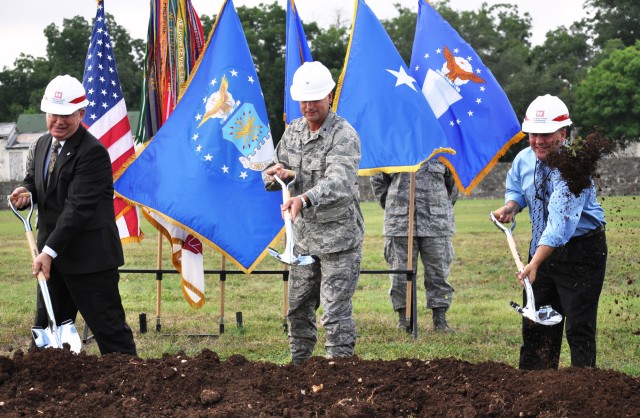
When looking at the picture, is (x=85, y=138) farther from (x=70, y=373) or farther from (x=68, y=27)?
(x=68, y=27)

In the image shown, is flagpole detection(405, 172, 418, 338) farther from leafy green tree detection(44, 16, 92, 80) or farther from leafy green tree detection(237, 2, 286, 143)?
leafy green tree detection(44, 16, 92, 80)

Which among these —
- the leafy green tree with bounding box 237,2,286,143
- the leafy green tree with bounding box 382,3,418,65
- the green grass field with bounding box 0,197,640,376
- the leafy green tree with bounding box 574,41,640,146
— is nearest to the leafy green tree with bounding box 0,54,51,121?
the leafy green tree with bounding box 237,2,286,143

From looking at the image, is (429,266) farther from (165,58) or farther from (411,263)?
(165,58)

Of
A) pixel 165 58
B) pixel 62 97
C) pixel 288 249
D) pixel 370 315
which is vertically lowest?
pixel 370 315

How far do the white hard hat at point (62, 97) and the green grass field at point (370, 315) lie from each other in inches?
94.9

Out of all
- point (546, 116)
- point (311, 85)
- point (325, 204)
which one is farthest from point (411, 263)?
point (546, 116)

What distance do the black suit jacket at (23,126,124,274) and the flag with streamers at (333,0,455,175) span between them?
296 centimetres

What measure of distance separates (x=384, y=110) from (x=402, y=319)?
2.13 m

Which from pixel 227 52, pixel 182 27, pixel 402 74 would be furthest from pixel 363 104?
pixel 182 27

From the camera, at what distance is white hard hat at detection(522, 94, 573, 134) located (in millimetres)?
6285

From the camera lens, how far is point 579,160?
621cm

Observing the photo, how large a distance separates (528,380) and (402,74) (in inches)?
177

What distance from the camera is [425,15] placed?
10.2 metres

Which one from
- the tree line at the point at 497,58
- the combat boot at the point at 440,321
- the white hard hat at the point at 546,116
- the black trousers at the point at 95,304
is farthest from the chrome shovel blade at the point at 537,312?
the tree line at the point at 497,58
